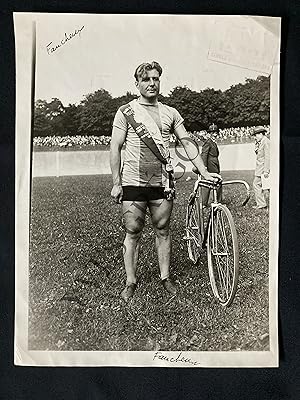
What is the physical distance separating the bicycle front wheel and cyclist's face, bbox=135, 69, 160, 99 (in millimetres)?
120

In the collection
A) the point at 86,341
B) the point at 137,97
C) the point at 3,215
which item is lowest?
the point at 86,341

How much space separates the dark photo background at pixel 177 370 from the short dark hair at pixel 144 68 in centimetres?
5

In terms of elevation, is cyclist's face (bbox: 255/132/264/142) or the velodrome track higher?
cyclist's face (bbox: 255/132/264/142)

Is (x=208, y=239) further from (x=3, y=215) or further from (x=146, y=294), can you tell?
(x=3, y=215)

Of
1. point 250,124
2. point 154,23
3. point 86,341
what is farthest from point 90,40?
point 86,341

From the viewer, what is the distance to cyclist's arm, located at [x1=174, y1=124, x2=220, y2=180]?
2.13ft

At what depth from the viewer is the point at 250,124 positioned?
654 mm

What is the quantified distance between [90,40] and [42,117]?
0.28 feet
